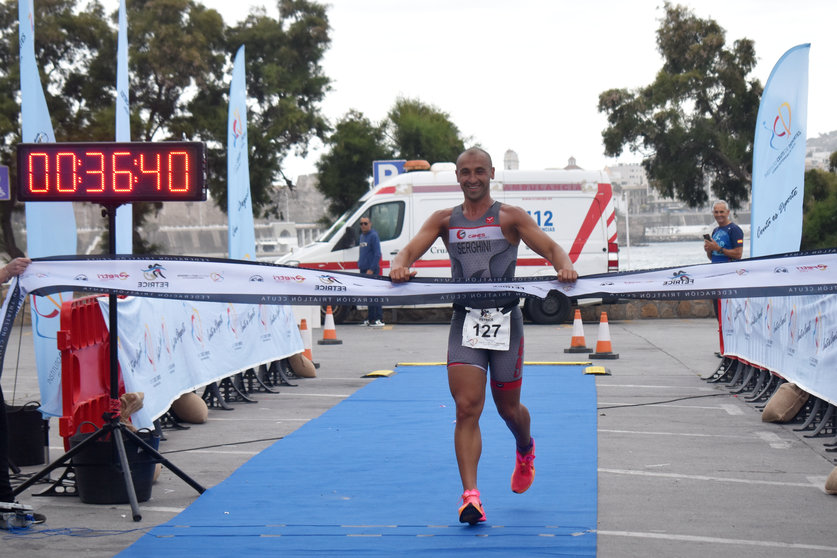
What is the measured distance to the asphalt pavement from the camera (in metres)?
5.93

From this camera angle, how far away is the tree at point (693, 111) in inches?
1449

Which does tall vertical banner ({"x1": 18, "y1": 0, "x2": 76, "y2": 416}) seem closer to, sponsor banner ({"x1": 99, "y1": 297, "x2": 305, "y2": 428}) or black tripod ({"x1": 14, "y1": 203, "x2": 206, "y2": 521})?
sponsor banner ({"x1": 99, "y1": 297, "x2": 305, "y2": 428})

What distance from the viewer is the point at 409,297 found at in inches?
254

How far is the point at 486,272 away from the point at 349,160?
1409 inches

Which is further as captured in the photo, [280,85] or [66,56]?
[280,85]

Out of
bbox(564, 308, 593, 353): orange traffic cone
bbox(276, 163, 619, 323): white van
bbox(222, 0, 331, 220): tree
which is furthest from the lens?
bbox(222, 0, 331, 220): tree

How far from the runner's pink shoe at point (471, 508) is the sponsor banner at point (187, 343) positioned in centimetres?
313

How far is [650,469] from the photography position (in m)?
Answer: 7.92

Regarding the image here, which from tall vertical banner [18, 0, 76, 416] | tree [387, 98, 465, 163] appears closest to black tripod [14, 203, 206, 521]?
tall vertical banner [18, 0, 76, 416]

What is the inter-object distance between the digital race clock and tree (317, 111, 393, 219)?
3442 centimetres

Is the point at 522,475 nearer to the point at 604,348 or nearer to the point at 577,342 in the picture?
the point at 604,348

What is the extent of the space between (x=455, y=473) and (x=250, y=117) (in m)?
30.9

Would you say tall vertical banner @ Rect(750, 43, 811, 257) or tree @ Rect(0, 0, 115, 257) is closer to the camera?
tall vertical banner @ Rect(750, 43, 811, 257)

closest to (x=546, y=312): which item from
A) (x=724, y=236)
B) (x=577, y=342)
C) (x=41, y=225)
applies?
(x=577, y=342)
